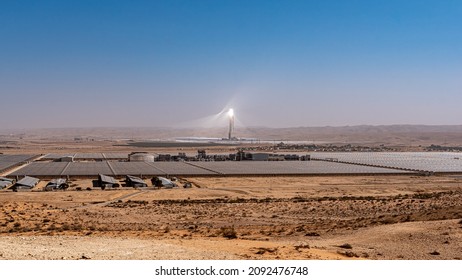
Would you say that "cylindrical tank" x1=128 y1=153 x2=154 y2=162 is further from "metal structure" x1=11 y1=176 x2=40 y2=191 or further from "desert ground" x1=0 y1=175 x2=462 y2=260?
"metal structure" x1=11 y1=176 x2=40 y2=191

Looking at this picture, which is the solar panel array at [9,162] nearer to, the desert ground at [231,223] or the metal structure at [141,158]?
the metal structure at [141,158]

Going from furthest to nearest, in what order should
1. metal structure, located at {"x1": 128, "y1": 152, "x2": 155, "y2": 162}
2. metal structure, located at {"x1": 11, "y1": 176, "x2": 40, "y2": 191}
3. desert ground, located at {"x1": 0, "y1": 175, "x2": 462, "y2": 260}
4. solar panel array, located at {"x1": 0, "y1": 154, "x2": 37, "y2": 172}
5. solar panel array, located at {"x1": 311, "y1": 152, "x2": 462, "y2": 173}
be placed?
metal structure, located at {"x1": 128, "y1": 152, "x2": 155, "y2": 162}, solar panel array, located at {"x1": 311, "y1": 152, "x2": 462, "y2": 173}, solar panel array, located at {"x1": 0, "y1": 154, "x2": 37, "y2": 172}, metal structure, located at {"x1": 11, "y1": 176, "x2": 40, "y2": 191}, desert ground, located at {"x1": 0, "y1": 175, "x2": 462, "y2": 260}

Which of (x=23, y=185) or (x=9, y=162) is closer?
(x=23, y=185)

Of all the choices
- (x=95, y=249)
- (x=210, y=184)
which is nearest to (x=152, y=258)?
(x=95, y=249)

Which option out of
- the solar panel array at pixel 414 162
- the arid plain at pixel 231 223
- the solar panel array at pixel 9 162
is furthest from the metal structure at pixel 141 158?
the solar panel array at pixel 414 162

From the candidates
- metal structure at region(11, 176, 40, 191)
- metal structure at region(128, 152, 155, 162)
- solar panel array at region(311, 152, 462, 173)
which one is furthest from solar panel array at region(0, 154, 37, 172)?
solar panel array at region(311, 152, 462, 173)

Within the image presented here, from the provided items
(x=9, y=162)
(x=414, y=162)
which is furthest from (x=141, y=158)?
(x=414, y=162)

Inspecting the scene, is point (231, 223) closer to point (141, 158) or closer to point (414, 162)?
point (141, 158)

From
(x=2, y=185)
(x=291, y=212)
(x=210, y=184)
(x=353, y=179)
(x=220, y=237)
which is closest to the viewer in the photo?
(x=220, y=237)

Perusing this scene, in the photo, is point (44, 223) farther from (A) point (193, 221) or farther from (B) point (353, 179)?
(B) point (353, 179)
